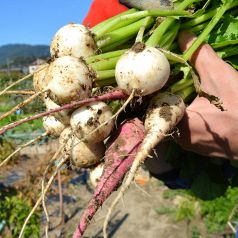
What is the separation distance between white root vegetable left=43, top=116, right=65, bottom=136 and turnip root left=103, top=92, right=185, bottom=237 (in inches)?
12.9

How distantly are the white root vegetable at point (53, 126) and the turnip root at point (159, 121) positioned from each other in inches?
12.9

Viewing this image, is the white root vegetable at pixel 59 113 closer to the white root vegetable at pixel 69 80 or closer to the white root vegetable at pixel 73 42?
the white root vegetable at pixel 69 80

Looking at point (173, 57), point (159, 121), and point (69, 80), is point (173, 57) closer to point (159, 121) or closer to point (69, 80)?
point (159, 121)

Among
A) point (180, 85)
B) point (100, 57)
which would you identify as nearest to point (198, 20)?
point (180, 85)

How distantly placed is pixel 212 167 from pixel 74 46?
1092mm

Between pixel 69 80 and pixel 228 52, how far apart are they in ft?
1.85

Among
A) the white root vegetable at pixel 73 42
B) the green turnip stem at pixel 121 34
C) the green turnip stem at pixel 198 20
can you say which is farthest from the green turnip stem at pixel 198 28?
the white root vegetable at pixel 73 42

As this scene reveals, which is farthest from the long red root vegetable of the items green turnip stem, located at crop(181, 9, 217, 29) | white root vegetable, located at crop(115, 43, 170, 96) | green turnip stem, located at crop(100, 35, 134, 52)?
green turnip stem, located at crop(181, 9, 217, 29)

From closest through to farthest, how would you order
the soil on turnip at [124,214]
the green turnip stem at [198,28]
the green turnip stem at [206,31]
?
the green turnip stem at [206,31] → the green turnip stem at [198,28] → the soil on turnip at [124,214]

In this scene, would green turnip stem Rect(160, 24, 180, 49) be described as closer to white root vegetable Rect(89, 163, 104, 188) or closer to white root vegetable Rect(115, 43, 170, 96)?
white root vegetable Rect(115, 43, 170, 96)

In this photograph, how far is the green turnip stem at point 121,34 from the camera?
1.46 metres

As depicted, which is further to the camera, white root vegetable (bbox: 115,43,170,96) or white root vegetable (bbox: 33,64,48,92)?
white root vegetable (bbox: 33,64,48,92)

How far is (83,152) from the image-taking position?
148 cm

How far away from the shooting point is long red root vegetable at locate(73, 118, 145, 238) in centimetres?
140
